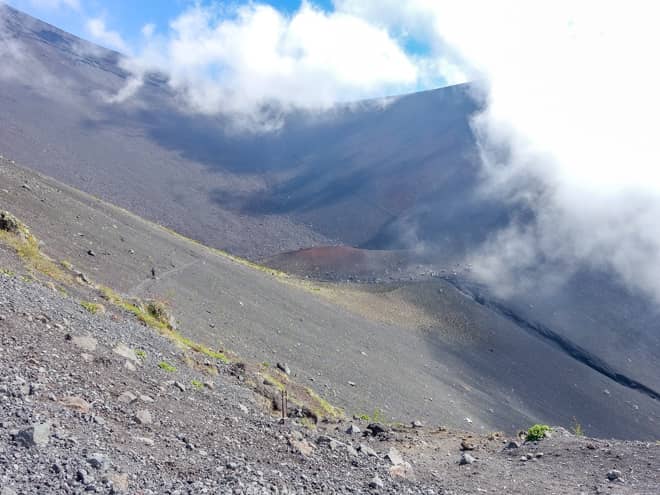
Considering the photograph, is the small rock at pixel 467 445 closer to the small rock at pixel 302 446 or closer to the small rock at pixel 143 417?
the small rock at pixel 302 446

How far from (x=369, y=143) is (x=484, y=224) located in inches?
972

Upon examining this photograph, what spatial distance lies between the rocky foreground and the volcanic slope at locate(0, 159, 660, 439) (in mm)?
4554

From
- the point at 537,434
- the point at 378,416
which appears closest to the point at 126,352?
the point at 537,434

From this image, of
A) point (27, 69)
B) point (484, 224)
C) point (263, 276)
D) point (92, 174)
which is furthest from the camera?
point (27, 69)

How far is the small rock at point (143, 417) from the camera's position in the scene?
5.44 m

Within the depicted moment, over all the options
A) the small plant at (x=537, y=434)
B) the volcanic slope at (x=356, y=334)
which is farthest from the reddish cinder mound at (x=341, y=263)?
the small plant at (x=537, y=434)

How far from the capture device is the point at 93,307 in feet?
30.1

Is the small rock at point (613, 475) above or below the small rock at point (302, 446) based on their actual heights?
above

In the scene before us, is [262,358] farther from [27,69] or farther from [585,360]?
[27,69]

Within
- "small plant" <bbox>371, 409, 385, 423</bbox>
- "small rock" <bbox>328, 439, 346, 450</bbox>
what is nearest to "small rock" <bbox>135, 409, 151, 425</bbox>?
"small rock" <bbox>328, 439, 346, 450</bbox>

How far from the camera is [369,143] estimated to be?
5925cm

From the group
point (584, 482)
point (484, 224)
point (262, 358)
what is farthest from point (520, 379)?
point (484, 224)

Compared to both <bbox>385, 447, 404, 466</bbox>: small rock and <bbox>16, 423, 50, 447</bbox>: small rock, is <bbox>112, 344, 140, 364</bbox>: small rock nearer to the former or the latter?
<bbox>16, 423, 50, 447</bbox>: small rock

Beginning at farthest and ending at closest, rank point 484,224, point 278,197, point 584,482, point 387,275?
point 278,197 < point 484,224 < point 387,275 < point 584,482
